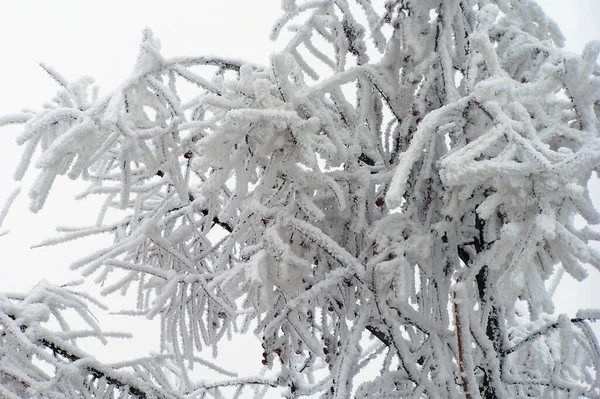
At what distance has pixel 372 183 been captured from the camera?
194cm

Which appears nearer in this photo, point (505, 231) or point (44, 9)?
point (505, 231)

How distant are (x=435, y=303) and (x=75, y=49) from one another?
12361 centimetres

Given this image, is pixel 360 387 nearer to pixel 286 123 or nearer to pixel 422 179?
pixel 422 179

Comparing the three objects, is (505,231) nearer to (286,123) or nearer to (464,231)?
(286,123)

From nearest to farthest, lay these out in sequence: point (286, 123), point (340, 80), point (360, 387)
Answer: point (286, 123)
point (340, 80)
point (360, 387)

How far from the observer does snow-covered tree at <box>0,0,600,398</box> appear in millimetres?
1275

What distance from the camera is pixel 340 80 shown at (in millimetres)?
1805

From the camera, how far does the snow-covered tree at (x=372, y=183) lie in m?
1.28

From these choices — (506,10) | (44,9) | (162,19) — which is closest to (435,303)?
(506,10)

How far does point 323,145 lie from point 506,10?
3.86 ft

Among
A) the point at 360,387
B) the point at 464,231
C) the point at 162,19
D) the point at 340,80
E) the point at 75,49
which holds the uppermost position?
the point at 162,19

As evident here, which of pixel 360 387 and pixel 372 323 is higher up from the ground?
pixel 372 323

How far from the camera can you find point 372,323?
6.49ft

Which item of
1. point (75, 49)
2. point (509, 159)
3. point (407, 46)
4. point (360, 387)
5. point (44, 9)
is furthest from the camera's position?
point (44, 9)
